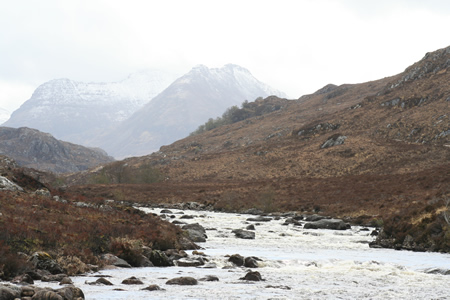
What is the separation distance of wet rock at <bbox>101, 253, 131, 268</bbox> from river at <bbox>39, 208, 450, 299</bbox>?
73cm

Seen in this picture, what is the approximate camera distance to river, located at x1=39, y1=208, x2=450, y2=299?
41.8 ft

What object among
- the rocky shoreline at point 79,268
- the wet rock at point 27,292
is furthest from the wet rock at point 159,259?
the wet rock at point 27,292

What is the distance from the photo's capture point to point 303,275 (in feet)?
55.5

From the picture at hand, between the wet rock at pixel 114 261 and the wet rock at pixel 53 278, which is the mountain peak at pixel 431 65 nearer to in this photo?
the wet rock at pixel 114 261

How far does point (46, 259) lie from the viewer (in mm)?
14883

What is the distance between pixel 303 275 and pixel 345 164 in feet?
236

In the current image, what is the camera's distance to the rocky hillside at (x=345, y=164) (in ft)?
161

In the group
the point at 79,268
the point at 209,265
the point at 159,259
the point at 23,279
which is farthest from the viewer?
the point at 159,259

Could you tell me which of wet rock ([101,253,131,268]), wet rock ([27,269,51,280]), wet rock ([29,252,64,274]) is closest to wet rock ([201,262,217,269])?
wet rock ([101,253,131,268])

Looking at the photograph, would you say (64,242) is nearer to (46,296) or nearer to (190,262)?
(190,262)

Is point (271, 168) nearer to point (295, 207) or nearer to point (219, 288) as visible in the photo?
point (295, 207)

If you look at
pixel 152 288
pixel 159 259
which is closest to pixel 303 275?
pixel 159 259

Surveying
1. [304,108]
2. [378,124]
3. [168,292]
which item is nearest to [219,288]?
[168,292]

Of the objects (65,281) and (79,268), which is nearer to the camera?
(65,281)
